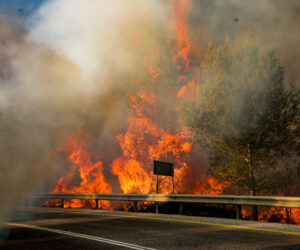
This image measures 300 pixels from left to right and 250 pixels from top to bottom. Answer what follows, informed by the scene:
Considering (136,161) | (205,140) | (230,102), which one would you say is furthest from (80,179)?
(230,102)

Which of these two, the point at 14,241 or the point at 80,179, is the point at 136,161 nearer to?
the point at 80,179

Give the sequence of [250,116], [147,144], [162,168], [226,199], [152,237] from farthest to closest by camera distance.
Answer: [147,144]
[250,116]
[162,168]
[226,199]
[152,237]

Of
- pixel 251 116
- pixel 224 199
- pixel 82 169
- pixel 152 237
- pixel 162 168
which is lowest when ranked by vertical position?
pixel 152 237

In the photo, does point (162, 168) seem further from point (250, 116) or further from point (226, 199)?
point (250, 116)

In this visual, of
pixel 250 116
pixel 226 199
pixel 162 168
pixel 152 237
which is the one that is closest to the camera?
pixel 152 237

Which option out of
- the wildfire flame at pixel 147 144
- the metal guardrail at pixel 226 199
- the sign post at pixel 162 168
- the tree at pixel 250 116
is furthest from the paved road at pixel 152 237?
the wildfire flame at pixel 147 144

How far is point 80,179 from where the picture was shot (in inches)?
1058

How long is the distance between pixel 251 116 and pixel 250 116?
51 millimetres

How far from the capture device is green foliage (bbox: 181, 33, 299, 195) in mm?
15945

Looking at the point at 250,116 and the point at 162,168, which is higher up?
the point at 250,116

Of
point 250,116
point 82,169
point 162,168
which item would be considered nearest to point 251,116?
point 250,116

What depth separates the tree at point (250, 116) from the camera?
1596 cm

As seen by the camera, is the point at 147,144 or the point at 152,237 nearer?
the point at 152,237

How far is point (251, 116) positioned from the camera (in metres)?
16.1
